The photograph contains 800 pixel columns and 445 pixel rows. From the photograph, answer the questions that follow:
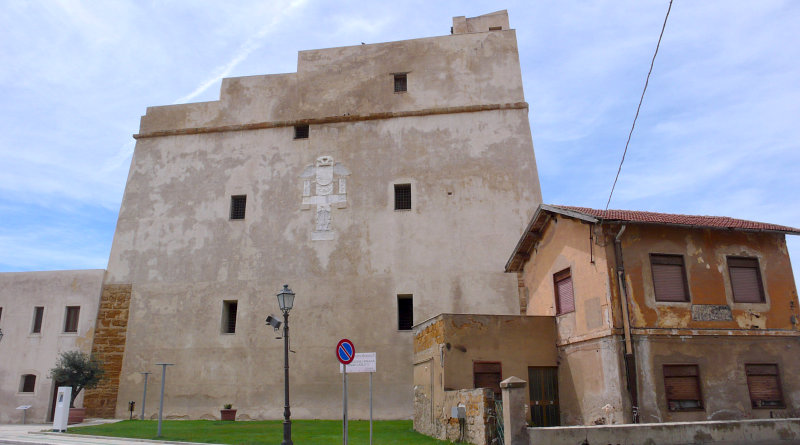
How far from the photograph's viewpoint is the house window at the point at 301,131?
25844 mm

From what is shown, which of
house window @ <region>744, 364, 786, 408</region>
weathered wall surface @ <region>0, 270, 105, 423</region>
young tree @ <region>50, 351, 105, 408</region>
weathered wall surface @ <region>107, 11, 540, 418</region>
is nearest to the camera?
house window @ <region>744, 364, 786, 408</region>

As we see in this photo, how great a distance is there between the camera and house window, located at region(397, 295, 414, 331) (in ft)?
73.5

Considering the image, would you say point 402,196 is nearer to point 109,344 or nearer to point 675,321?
point 675,321

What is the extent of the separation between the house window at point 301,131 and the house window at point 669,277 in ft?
52.5

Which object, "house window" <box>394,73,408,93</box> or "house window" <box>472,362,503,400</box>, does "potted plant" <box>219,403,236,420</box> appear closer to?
"house window" <box>472,362,503,400</box>

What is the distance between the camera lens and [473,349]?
50.0ft

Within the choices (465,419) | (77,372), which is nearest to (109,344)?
(77,372)

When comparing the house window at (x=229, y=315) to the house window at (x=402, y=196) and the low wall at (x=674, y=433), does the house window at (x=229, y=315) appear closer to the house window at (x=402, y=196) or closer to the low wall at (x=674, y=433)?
the house window at (x=402, y=196)

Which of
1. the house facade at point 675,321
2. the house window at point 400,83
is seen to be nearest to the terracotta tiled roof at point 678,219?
the house facade at point 675,321

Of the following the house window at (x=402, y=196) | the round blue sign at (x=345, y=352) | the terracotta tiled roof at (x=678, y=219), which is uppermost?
the house window at (x=402, y=196)

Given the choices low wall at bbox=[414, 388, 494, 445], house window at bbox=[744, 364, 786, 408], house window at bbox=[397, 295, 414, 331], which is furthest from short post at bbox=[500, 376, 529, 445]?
house window at bbox=[397, 295, 414, 331]

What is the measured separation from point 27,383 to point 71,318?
289 cm

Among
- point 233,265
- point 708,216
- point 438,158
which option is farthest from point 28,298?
point 708,216

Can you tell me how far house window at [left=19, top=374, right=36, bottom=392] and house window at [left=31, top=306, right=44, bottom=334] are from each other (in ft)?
5.73
